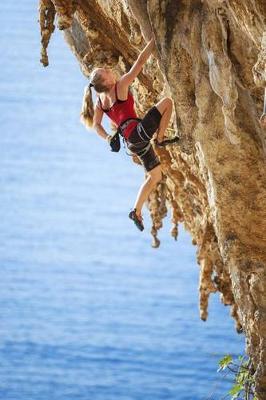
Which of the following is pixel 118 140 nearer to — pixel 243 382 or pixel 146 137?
pixel 146 137

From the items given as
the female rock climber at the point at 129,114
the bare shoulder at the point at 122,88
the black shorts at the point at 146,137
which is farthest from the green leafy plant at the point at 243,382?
the bare shoulder at the point at 122,88

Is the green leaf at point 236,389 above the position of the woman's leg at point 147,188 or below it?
below

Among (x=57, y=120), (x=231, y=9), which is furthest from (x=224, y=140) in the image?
(x=57, y=120)

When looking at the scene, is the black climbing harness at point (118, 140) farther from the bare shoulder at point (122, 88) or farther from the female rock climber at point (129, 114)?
the bare shoulder at point (122, 88)

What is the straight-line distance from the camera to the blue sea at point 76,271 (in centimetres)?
2038

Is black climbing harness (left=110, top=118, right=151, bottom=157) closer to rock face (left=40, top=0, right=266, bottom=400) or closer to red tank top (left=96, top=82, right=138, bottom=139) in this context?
red tank top (left=96, top=82, right=138, bottom=139)

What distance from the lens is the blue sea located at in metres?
20.4

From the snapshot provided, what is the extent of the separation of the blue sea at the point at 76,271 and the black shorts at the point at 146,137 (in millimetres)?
12053

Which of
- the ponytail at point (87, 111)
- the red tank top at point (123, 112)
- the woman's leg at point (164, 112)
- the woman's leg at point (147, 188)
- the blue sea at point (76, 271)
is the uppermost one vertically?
the woman's leg at point (164, 112)

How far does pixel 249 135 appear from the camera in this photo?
697 centimetres

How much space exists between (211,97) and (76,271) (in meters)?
15.8

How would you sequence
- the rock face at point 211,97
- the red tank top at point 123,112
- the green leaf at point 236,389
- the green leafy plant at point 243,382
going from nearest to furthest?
the rock face at point 211,97, the red tank top at point 123,112, the green leafy plant at point 243,382, the green leaf at point 236,389

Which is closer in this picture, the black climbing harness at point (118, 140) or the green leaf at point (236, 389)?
the black climbing harness at point (118, 140)

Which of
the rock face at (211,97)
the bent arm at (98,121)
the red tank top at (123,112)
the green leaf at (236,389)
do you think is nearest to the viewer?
the rock face at (211,97)
